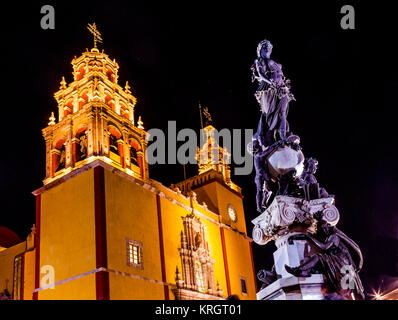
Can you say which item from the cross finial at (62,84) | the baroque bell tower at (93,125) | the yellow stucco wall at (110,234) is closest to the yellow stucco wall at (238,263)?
the yellow stucco wall at (110,234)

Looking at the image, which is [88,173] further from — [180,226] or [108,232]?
[180,226]

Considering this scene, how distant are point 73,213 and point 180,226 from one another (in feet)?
21.5

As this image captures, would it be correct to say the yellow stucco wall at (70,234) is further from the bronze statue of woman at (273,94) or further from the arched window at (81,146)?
the bronze statue of woman at (273,94)

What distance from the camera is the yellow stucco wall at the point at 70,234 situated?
1775cm

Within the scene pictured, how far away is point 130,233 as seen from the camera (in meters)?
19.8

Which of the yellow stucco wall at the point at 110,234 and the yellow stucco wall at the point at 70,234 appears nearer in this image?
the yellow stucco wall at the point at 70,234

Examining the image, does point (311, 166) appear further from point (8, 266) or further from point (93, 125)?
point (8, 266)

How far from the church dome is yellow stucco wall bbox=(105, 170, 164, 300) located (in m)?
13.3

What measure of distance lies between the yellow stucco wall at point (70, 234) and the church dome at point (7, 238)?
35.9ft

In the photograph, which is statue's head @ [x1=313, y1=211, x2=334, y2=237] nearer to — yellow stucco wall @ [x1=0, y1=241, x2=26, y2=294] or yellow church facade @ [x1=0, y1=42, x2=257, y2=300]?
yellow church facade @ [x1=0, y1=42, x2=257, y2=300]

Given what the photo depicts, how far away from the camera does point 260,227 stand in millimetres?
5914

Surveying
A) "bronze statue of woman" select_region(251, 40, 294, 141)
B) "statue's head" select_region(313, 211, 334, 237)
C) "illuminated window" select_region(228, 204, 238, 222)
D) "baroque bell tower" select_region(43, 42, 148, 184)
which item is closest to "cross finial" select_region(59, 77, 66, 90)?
"baroque bell tower" select_region(43, 42, 148, 184)

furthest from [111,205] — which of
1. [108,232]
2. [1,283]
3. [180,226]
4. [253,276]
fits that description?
[253,276]

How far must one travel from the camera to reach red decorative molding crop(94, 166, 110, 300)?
667 inches
